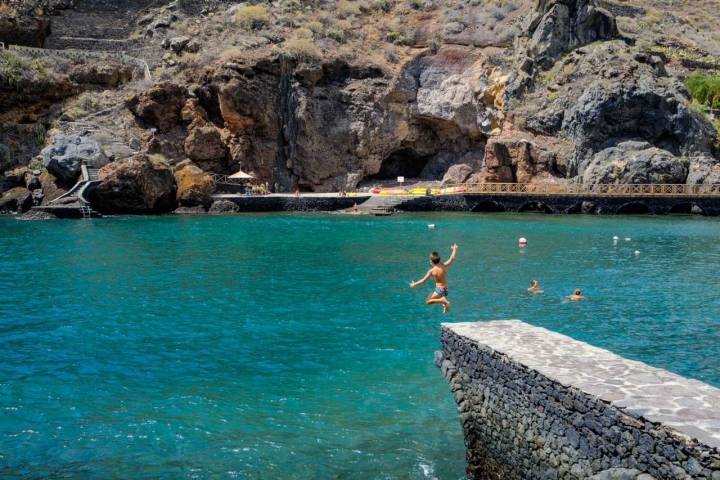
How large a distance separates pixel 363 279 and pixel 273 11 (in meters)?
52.6

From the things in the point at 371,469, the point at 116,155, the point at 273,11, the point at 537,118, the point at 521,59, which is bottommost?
the point at 371,469

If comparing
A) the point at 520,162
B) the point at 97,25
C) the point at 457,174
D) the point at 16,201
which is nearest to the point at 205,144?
the point at 16,201

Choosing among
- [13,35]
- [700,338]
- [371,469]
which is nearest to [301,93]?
[13,35]

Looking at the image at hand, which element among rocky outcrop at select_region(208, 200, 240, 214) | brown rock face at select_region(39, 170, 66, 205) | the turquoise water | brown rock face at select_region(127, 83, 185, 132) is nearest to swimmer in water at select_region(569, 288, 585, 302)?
the turquoise water

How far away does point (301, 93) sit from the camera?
5828 cm

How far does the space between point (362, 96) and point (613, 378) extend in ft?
180

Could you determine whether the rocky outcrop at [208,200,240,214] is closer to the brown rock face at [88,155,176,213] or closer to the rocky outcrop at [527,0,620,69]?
the brown rock face at [88,155,176,213]

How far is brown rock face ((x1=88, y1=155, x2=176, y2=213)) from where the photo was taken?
47375 millimetres

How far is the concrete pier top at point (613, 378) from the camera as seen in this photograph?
19.2ft

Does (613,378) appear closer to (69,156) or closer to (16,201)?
(69,156)

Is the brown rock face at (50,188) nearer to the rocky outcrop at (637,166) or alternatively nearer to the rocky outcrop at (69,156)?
the rocky outcrop at (69,156)

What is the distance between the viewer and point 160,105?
56281 mm

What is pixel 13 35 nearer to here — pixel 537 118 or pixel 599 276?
pixel 537 118

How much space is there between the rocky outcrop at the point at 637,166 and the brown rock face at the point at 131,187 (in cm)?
3542
